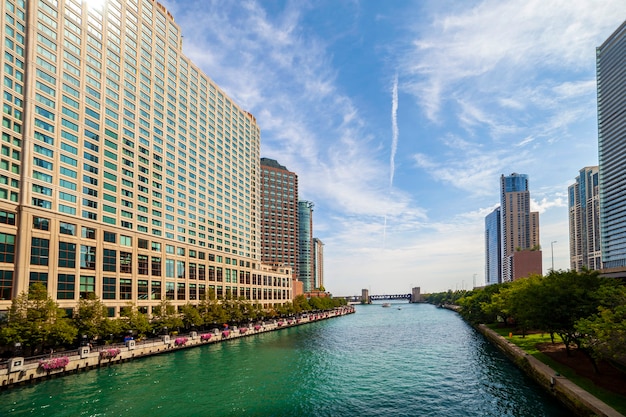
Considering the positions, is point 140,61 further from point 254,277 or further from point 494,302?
point 494,302

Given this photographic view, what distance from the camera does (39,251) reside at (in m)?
69.2

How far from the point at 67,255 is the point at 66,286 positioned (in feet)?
19.4

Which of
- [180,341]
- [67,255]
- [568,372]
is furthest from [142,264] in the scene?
[568,372]

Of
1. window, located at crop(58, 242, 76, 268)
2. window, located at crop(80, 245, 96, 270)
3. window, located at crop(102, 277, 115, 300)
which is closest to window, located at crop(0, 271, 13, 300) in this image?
window, located at crop(58, 242, 76, 268)

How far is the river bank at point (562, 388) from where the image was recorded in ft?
106

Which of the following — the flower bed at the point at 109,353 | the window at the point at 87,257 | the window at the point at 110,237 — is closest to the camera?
the flower bed at the point at 109,353

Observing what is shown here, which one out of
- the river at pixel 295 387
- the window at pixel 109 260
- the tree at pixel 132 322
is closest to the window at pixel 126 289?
the window at pixel 109 260

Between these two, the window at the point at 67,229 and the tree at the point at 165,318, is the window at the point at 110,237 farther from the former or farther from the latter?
the tree at the point at 165,318

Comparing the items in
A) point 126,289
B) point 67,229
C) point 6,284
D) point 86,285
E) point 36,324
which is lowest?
point 36,324

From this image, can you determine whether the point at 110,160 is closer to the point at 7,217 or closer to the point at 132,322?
the point at 7,217

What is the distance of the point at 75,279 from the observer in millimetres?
75188

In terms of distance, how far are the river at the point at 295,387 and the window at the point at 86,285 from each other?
2038 centimetres

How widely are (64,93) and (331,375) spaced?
3030 inches

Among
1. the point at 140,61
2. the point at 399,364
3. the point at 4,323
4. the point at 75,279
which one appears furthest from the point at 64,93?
the point at 399,364
